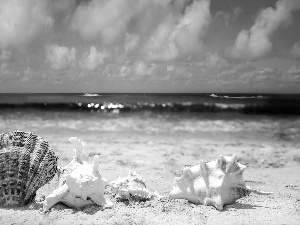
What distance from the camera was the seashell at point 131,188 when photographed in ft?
12.1

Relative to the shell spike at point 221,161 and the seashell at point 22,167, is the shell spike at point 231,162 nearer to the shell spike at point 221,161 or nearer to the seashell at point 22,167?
the shell spike at point 221,161

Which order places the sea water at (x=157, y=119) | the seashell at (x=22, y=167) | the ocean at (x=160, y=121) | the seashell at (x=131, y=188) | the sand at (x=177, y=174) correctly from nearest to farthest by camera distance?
1. the sand at (x=177, y=174)
2. the seashell at (x=22, y=167)
3. the seashell at (x=131, y=188)
4. the ocean at (x=160, y=121)
5. the sea water at (x=157, y=119)

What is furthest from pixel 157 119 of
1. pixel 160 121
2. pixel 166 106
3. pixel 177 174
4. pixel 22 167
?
pixel 22 167

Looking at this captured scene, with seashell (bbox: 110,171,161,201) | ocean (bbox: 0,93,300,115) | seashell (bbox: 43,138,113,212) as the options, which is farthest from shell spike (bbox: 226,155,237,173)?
ocean (bbox: 0,93,300,115)

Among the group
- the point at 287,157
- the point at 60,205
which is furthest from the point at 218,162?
the point at 287,157

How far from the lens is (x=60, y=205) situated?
11.5 ft

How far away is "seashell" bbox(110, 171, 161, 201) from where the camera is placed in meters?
3.69

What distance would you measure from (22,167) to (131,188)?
1249mm

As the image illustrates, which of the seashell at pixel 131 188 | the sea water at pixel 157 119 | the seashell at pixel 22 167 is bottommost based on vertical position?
the sea water at pixel 157 119

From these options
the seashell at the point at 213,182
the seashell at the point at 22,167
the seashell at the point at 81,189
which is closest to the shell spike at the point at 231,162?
the seashell at the point at 213,182

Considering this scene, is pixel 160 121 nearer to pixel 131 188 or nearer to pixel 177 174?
pixel 177 174

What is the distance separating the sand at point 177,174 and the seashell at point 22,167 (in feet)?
0.52

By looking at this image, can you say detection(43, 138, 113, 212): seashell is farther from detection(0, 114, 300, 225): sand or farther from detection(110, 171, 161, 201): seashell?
detection(110, 171, 161, 201): seashell

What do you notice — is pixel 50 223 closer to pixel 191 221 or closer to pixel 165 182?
pixel 191 221
